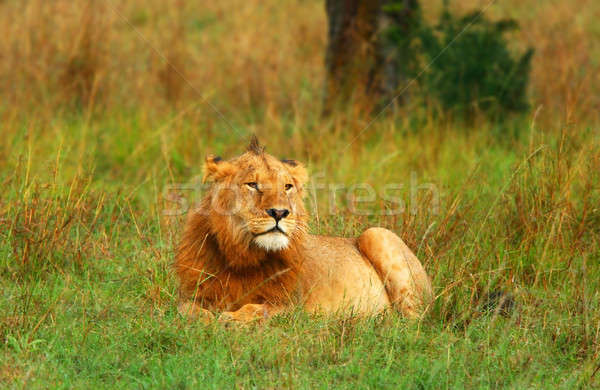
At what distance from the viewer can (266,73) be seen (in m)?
11.5

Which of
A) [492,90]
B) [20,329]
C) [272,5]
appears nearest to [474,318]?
[20,329]

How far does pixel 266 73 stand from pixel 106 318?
285 inches

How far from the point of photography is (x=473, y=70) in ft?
30.7

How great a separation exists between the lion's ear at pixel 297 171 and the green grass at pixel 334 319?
946 mm

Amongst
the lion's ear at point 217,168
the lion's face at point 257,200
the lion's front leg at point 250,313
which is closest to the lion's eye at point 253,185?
the lion's face at point 257,200

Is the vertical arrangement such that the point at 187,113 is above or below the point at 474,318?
above

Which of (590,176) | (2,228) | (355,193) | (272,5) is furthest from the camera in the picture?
(272,5)

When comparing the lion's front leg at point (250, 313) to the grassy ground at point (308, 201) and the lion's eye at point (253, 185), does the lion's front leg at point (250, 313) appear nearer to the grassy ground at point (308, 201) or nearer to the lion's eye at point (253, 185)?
the grassy ground at point (308, 201)

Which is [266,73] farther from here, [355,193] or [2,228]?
Result: [2,228]

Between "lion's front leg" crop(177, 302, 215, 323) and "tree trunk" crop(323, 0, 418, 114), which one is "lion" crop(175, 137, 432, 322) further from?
"tree trunk" crop(323, 0, 418, 114)

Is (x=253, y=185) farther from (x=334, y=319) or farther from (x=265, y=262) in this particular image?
(x=334, y=319)

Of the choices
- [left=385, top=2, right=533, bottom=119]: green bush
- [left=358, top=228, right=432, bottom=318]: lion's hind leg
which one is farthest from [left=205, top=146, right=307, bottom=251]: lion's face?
[left=385, top=2, right=533, bottom=119]: green bush

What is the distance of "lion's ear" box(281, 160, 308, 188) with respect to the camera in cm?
527

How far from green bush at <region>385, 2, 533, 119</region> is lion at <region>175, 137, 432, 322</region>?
4436 mm
